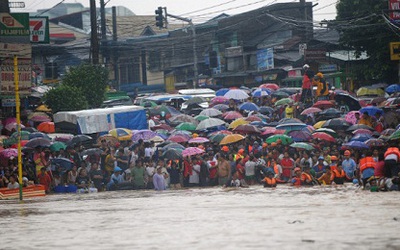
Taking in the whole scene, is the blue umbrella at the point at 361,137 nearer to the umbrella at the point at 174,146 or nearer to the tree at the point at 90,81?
the umbrella at the point at 174,146

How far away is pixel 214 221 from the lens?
1727cm

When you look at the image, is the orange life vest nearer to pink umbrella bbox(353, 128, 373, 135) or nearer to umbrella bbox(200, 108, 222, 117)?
pink umbrella bbox(353, 128, 373, 135)

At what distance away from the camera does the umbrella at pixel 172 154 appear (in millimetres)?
29547

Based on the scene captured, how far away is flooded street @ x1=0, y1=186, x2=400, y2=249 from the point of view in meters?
14.2

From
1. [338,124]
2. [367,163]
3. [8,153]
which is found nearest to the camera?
[367,163]

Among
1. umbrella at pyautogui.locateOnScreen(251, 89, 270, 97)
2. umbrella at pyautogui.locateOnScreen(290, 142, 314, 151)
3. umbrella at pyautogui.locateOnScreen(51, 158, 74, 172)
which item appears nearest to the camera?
umbrella at pyautogui.locateOnScreen(290, 142, 314, 151)

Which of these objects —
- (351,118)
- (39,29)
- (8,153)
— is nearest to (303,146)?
(351,118)

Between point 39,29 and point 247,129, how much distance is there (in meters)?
18.5

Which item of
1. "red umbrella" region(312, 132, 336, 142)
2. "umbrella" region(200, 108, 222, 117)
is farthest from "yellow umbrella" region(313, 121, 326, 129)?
"umbrella" region(200, 108, 222, 117)

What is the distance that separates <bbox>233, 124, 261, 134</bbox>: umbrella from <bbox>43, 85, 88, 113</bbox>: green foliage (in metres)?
13.7

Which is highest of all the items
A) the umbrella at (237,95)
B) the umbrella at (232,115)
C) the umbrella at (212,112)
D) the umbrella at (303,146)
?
the umbrella at (237,95)

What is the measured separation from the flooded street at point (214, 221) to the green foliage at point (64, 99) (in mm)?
18575

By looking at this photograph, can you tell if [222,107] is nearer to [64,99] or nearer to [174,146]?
[64,99]

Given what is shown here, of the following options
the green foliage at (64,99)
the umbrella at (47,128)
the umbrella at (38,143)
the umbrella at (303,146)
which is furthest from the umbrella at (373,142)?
the green foliage at (64,99)
